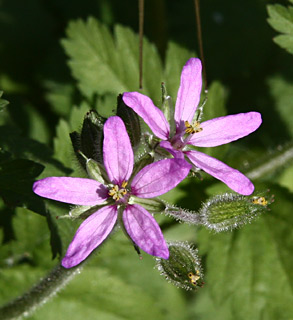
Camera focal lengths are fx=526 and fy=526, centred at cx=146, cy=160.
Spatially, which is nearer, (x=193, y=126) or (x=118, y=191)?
(x=118, y=191)

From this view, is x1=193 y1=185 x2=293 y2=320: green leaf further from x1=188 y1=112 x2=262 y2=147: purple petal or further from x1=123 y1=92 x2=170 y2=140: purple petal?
x1=123 y1=92 x2=170 y2=140: purple petal

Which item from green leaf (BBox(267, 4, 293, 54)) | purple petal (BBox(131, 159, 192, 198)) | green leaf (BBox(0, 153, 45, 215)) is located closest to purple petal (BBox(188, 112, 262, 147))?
purple petal (BBox(131, 159, 192, 198))

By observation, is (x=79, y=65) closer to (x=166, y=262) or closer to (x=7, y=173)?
(x=7, y=173)

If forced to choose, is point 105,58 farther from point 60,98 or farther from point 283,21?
point 283,21

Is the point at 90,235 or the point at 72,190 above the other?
the point at 72,190

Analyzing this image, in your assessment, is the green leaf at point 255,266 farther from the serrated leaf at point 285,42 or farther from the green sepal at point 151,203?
the green sepal at point 151,203

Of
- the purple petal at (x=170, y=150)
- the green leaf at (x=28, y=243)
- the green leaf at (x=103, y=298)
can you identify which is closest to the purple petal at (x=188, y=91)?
the purple petal at (x=170, y=150)

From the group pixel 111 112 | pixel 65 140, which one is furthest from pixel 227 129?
pixel 65 140
